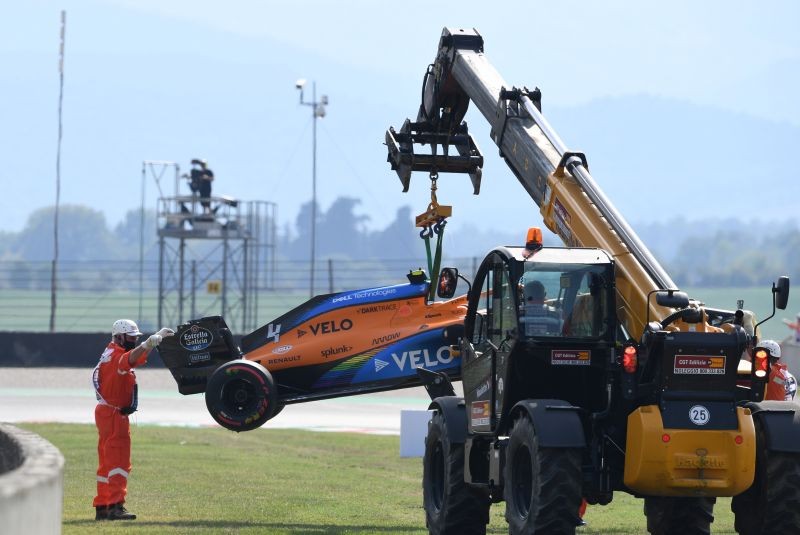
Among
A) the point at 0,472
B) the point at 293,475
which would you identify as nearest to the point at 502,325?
the point at 0,472

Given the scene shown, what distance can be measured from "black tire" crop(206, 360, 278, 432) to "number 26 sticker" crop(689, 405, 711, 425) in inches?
227

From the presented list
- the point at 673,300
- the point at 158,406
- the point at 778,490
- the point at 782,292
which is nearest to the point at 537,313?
the point at 673,300

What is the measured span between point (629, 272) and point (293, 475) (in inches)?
339

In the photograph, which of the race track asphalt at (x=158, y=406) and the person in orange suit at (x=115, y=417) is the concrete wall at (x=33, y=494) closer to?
the person in orange suit at (x=115, y=417)

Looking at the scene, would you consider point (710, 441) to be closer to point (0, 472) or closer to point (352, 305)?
point (0, 472)

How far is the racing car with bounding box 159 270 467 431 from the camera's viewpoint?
1656 centimetres

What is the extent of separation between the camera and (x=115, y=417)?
15.7 meters

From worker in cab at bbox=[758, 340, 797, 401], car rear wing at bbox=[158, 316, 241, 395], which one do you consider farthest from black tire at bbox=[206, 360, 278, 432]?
worker in cab at bbox=[758, 340, 797, 401]

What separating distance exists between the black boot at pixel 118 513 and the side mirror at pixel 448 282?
3.92m

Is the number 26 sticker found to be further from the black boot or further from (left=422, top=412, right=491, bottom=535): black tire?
the black boot

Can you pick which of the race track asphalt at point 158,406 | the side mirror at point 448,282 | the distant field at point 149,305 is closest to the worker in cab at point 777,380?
the side mirror at point 448,282

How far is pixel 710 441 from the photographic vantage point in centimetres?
1156

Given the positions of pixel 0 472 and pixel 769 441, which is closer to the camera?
pixel 0 472

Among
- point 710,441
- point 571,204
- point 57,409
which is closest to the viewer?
point 710,441
